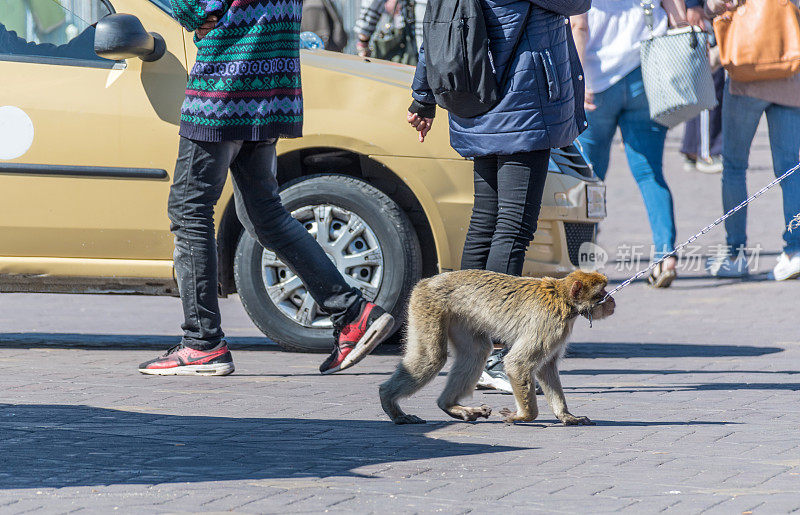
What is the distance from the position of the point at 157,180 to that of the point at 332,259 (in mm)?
871

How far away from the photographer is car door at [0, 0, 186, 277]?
6141mm

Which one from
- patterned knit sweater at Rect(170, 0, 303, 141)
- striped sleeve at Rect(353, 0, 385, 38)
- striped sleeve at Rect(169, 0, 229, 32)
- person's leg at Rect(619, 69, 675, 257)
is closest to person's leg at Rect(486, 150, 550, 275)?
patterned knit sweater at Rect(170, 0, 303, 141)

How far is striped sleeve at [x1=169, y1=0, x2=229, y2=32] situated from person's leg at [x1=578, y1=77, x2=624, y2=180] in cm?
401

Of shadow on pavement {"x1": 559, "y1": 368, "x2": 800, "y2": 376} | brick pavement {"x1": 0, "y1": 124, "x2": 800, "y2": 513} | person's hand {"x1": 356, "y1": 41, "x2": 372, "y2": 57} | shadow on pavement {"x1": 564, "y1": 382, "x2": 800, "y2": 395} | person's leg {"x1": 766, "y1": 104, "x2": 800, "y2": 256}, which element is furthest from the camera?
person's hand {"x1": 356, "y1": 41, "x2": 372, "y2": 57}

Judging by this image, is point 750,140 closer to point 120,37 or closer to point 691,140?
point 120,37

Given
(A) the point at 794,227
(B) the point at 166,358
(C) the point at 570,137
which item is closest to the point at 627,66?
(A) the point at 794,227

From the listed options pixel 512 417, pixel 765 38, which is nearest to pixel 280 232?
pixel 512 417

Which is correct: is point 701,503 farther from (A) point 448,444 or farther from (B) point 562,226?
(B) point 562,226

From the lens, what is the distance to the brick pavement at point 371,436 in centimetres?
362

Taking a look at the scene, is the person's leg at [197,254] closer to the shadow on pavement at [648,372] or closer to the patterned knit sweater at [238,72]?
the patterned knit sweater at [238,72]

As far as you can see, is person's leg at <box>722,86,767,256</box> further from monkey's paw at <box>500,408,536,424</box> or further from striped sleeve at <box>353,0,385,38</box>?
monkey's paw at <box>500,408,536,424</box>

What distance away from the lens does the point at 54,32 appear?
20.6 feet

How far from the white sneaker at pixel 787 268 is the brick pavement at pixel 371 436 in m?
2.02

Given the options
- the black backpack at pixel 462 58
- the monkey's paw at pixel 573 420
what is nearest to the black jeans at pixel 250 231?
the black backpack at pixel 462 58
